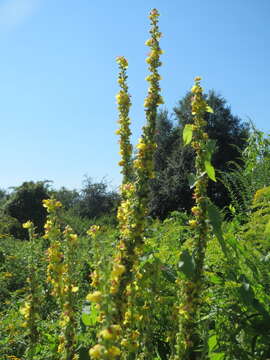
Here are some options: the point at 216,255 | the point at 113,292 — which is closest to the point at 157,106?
the point at 113,292

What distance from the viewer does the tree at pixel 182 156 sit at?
74.7 feet

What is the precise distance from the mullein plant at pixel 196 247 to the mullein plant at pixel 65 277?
0.46m

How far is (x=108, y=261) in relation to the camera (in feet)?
3.84

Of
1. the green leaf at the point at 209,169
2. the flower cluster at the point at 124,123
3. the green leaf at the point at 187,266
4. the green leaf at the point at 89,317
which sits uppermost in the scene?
the flower cluster at the point at 124,123

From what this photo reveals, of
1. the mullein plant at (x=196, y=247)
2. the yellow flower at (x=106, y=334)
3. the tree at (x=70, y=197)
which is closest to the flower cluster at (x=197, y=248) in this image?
the mullein plant at (x=196, y=247)

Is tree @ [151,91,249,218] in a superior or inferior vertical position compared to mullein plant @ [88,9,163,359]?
superior

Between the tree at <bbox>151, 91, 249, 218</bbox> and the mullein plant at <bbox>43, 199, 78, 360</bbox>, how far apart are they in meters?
18.8

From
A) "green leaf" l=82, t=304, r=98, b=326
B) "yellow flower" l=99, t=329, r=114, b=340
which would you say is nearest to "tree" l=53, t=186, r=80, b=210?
"green leaf" l=82, t=304, r=98, b=326

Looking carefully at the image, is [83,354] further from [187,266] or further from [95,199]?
[95,199]

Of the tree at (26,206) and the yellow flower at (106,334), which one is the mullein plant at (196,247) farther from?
the tree at (26,206)

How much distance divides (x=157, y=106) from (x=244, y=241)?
1.33m

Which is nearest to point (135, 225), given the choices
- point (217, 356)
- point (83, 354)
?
point (217, 356)

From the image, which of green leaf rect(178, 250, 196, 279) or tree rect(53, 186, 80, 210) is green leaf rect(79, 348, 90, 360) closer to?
green leaf rect(178, 250, 196, 279)

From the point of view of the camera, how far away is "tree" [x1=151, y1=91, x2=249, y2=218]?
896 inches
